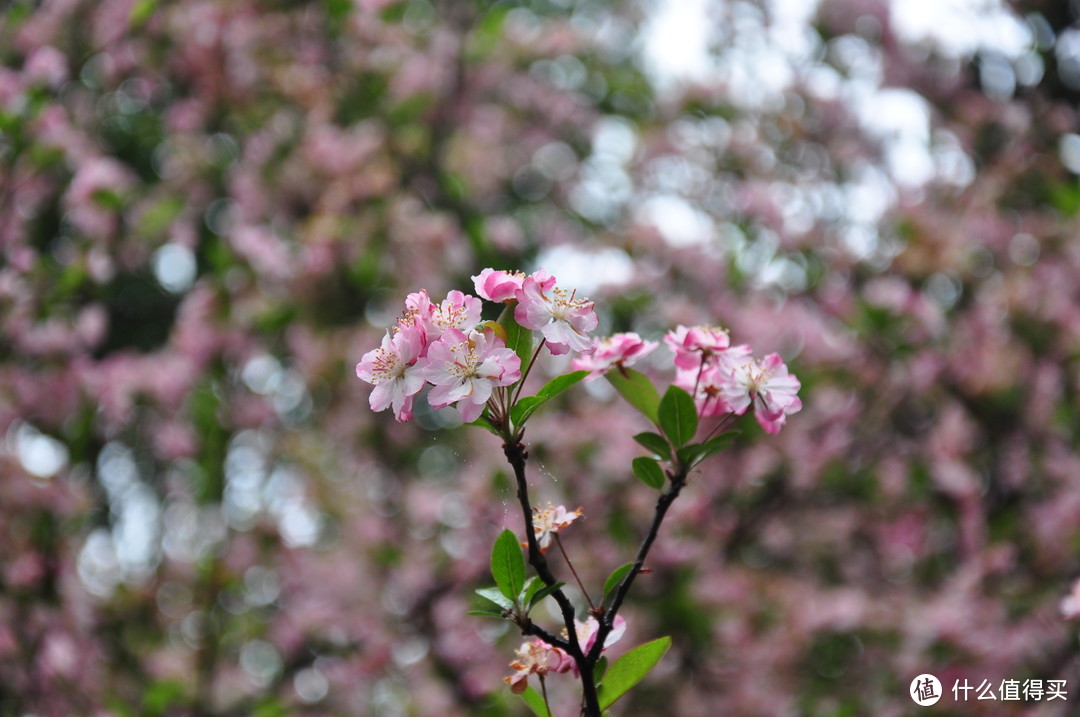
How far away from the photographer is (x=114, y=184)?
2570 mm

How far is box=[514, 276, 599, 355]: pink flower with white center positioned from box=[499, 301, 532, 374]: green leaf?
12 mm

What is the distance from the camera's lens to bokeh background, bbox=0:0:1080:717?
2.42 meters

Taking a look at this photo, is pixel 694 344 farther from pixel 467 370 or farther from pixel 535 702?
pixel 535 702

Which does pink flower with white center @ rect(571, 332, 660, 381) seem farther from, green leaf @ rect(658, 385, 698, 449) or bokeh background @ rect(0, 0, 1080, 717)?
bokeh background @ rect(0, 0, 1080, 717)

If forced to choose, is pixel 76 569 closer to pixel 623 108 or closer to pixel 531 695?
pixel 531 695

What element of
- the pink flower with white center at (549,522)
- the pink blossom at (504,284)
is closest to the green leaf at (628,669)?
the pink flower with white center at (549,522)

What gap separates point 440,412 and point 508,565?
248 centimetres

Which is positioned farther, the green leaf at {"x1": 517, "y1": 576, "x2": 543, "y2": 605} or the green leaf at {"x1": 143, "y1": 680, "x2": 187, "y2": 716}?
the green leaf at {"x1": 143, "y1": 680, "x2": 187, "y2": 716}

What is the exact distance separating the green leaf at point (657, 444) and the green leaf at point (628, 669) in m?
0.17

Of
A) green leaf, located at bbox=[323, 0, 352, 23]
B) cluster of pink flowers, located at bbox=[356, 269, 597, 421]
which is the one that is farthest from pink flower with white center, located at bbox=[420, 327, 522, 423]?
green leaf, located at bbox=[323, 0, 352, 23]

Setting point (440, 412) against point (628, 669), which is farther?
point (440, 412)

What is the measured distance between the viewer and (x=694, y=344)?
0.92 m

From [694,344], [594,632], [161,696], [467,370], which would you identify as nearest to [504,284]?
[467,370]

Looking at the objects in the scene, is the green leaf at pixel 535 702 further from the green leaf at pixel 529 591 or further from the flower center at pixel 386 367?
the flower center at pixel 386 367
